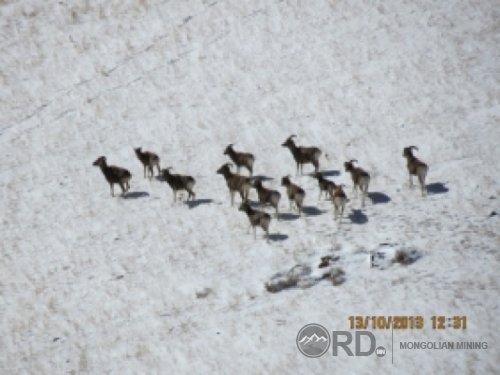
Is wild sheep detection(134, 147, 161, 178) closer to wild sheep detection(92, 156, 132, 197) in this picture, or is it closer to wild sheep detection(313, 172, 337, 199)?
wild sheep detection(92, 156, 132, 197)

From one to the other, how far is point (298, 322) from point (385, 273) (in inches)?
135

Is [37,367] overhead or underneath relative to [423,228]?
underneath

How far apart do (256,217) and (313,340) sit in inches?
216

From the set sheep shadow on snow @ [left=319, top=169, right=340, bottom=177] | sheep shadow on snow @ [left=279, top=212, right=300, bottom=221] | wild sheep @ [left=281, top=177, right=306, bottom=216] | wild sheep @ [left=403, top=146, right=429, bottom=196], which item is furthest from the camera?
sheep shadow on snow @ [left=319, top=169, right=340, bottom=177]

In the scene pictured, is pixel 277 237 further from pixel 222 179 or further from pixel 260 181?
pixel 222 179

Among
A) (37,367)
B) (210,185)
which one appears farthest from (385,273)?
(37,367)

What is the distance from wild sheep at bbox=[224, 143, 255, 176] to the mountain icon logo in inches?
382

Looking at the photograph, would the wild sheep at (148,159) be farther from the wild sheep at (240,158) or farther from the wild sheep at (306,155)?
the wild sheep at (306,155)

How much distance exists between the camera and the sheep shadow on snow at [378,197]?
22547mm

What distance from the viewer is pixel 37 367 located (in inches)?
685

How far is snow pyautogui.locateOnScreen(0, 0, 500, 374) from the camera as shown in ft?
57.3

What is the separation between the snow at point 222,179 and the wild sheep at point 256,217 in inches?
25.2

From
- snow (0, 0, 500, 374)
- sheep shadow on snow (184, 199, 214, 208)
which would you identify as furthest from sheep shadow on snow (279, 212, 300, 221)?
sheep shadow on snow (184, 199, 214, 208)

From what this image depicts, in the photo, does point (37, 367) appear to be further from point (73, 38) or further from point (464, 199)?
point (73, 38)
